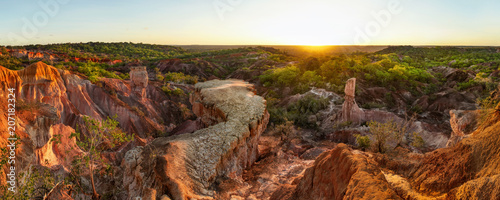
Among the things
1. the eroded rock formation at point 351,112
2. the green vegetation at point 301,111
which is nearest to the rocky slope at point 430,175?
the eroded rock formation at point 351,112

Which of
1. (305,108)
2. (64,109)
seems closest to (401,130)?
(305,108)

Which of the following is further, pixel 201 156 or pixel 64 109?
pixel 64 109

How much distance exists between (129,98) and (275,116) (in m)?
15.6

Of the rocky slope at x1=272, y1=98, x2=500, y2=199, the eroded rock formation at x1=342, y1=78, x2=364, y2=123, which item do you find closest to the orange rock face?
the rocky slope at x1=272, y1=98, x2=500, y2=199

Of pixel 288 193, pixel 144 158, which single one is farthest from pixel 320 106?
pixel 144 158

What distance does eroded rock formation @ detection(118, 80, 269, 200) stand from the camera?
819 cm

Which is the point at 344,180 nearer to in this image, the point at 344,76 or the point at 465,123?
the point at 465,123

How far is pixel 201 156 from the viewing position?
1018cm

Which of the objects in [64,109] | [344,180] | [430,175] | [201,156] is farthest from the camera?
[64,109]

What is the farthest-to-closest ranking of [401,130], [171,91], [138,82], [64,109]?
[171,91], [138,82], [401,130], [64,109]

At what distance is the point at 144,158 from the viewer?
9.07 metres

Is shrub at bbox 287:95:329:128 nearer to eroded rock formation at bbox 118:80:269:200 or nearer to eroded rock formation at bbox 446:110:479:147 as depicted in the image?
eroded rock formation at bbox 118:80:269:200

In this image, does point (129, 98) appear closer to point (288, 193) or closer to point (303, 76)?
point (288, 193)

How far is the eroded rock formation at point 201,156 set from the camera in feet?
26.9
